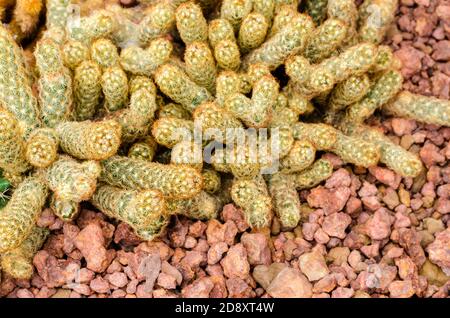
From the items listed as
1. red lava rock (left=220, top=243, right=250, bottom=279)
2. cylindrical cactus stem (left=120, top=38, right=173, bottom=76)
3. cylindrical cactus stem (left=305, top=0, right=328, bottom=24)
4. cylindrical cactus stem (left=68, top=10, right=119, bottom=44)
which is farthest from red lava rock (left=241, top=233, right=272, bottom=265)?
cylindrical cactus stem (left=305, top=0, right=328, bottom=24)

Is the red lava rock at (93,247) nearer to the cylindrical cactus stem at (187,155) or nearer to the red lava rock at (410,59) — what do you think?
the cylindrical cactus stem at (187,155)

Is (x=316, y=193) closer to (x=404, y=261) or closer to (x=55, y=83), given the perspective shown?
(x=404, y=261)

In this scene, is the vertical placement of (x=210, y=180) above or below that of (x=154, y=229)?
above

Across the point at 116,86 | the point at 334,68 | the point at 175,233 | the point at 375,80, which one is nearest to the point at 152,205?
the point at 175,233

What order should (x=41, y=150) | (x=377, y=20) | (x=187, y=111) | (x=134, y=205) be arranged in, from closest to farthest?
1. (x=134, y=205)
2. (x=41, y=150)
3. (x=187, y=111)
4. (x=377, y=20)

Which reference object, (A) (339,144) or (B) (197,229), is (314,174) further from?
(B) (197,229)

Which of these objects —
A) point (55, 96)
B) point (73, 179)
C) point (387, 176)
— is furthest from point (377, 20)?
point (73, 179)

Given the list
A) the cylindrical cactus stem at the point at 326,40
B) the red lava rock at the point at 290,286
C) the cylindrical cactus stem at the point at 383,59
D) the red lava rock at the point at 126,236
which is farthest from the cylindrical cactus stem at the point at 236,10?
the red lava rock at the point at 290,286
